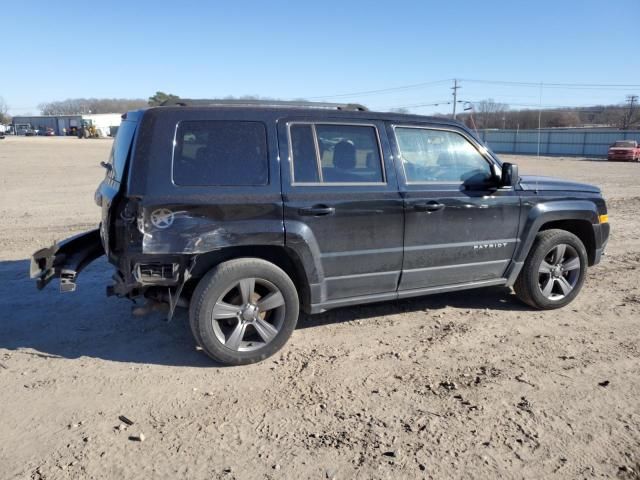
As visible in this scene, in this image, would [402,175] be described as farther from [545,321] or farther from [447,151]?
[545,321]

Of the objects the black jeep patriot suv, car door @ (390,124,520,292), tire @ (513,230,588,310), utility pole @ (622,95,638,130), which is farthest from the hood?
utility pole @ (622,95,638,130)

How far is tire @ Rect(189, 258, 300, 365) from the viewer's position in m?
3.89

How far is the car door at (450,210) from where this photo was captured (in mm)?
4547

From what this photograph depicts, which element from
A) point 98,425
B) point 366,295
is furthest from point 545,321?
point 98,425

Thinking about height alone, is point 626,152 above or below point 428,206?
below

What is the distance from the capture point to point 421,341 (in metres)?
4.54

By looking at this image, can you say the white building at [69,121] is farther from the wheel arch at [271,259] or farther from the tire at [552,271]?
the tire at [552,271]

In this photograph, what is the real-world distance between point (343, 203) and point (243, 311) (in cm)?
119

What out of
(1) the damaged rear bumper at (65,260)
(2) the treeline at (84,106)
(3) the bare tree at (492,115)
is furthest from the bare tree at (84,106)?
(1) the damaged rear bumper at (65,260)

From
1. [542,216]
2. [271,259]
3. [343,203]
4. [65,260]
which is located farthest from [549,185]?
[65,260]

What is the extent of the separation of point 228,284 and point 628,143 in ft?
155

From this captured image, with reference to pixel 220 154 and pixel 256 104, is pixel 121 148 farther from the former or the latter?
pixel 256 104

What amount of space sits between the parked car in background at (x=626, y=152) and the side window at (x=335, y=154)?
44.7m

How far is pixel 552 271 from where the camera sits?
532cm
